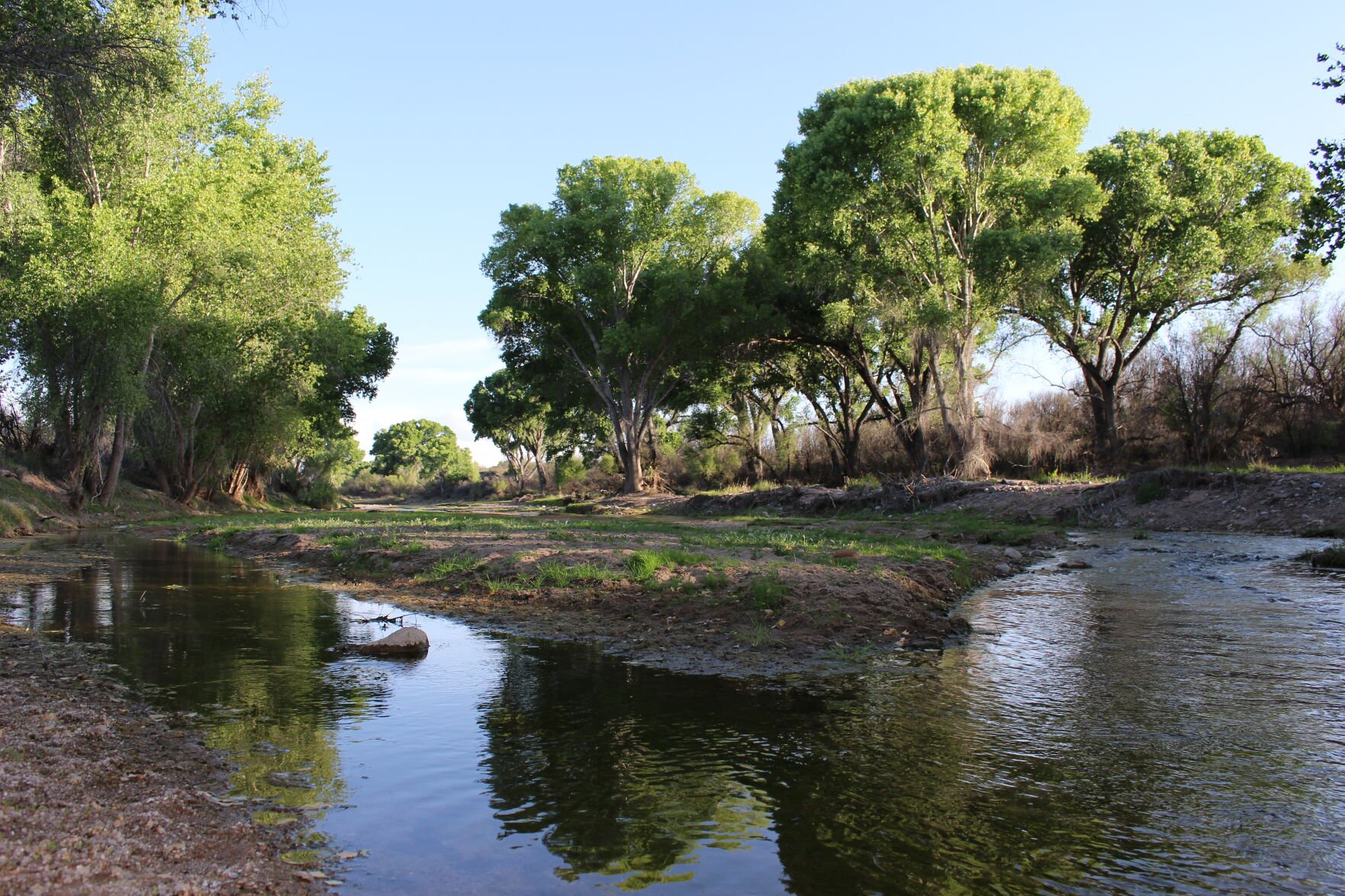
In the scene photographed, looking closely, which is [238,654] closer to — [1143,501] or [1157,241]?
[1143,501]

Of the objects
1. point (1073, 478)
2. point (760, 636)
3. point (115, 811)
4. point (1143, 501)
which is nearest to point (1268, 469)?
point (1143, 501)

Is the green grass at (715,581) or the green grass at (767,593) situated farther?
the green grass at (715,581)

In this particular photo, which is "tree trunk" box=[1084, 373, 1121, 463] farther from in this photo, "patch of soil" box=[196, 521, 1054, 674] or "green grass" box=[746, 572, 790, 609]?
"green grass" box=[746, 572, 790, 609]

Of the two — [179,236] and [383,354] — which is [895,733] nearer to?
[179,236]

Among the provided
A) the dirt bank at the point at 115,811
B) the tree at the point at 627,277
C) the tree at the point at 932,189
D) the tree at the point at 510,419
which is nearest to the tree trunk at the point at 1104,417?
the tree at the point at 932,189

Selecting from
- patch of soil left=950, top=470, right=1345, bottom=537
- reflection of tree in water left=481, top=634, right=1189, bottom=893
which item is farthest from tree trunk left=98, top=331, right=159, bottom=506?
reflection of tree in water left=481, top=634, right=1189, bottom=893

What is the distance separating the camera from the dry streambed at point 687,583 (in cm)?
867

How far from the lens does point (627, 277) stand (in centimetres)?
4356

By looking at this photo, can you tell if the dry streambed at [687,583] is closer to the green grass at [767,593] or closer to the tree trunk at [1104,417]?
the green grass at [767,593]

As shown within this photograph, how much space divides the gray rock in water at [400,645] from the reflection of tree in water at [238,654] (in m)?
0.42

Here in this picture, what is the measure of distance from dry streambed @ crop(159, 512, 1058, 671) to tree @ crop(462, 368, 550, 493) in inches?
2149

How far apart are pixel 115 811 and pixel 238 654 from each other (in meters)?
4.31

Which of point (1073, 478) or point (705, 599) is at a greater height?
point (1073, 478)

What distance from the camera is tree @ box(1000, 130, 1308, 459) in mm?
30594
